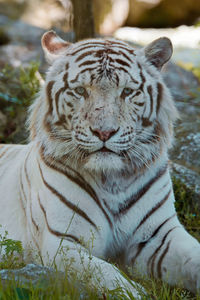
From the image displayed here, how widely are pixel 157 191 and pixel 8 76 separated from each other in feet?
11.7

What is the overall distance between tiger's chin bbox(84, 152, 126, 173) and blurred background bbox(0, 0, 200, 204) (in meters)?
0.97

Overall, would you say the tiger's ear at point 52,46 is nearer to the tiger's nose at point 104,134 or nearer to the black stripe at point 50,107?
the black stripe at point 50,107

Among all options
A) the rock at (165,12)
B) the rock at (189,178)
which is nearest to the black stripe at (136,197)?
the rock at (189,178)

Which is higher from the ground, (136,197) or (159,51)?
(159,51)

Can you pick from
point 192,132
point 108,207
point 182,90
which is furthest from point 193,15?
point 108,207

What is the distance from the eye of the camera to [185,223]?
4281 millimetres

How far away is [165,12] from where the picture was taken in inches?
669

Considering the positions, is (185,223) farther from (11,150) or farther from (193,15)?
(193,15)

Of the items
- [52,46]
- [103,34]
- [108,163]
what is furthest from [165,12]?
[108,163]

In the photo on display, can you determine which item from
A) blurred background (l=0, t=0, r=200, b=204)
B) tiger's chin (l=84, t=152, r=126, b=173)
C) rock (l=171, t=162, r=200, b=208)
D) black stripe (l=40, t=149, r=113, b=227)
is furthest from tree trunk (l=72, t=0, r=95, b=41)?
tiger's chin (l=84, t=152, r=126, b=173)

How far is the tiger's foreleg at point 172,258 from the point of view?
286 cm

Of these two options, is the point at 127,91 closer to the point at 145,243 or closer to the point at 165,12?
the point at 145,243

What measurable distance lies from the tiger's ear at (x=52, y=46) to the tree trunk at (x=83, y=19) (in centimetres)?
247

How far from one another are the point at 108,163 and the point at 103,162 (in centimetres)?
3
